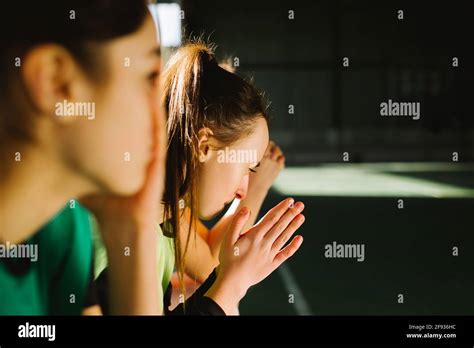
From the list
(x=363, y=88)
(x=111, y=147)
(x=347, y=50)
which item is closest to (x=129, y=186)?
(x=111, y=147)

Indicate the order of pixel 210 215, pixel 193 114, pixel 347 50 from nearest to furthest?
pixel 193 114 → pixel 210 215 → pixel 347 50

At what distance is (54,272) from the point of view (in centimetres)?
393

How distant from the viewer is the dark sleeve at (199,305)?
13.0 feet

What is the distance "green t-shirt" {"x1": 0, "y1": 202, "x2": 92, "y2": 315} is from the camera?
389 cm

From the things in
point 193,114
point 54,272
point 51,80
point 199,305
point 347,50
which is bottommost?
point 199,305

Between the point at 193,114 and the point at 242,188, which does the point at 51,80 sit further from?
the point at 242,188

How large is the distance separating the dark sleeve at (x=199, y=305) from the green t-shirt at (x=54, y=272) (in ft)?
1.52

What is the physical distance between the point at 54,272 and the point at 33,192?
431 millimetres

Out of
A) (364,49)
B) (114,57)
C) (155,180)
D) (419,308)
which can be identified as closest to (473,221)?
(419,308)

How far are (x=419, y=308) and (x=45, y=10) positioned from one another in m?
2.54

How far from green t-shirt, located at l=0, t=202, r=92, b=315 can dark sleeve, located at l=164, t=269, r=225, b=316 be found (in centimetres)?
46

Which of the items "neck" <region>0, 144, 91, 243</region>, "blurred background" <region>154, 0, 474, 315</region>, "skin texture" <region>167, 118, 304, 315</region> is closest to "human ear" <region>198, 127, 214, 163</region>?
"skin texture" <region>167, 118, 304, 315</region>

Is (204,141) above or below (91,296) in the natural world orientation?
above

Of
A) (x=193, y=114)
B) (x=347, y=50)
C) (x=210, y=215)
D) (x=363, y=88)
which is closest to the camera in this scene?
(x=193, y=114)
